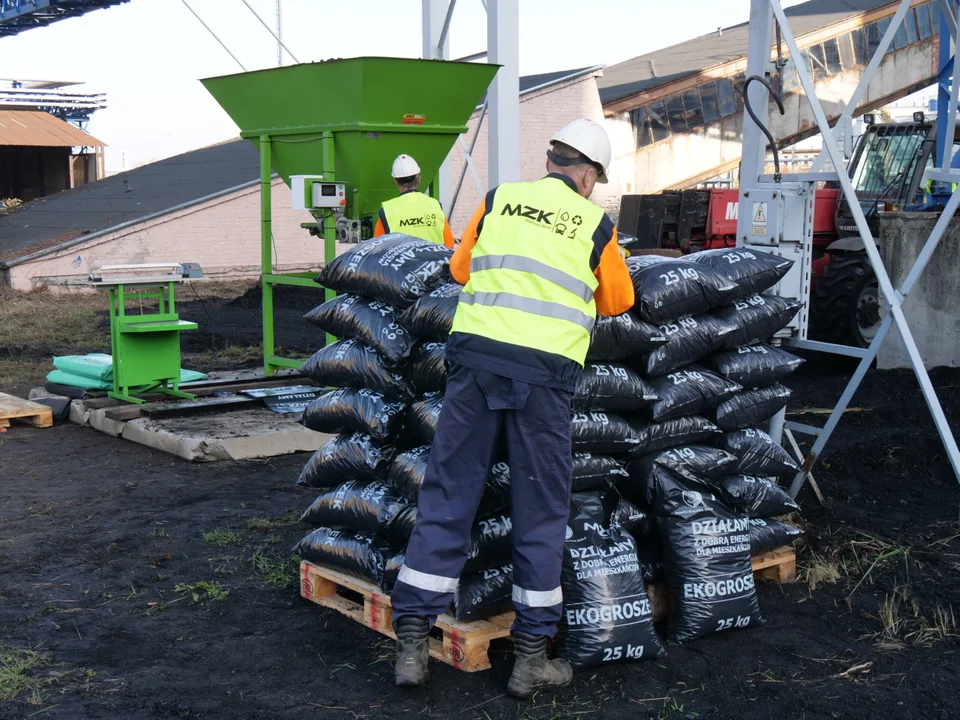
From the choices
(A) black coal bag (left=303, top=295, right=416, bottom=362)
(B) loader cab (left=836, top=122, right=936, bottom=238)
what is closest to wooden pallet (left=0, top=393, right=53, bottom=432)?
(A) black coal bag (left=303, top=295, right=416, bottom=362)

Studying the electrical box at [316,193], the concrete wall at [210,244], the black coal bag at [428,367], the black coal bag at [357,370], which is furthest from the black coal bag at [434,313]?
the concrete wall at [210,244]

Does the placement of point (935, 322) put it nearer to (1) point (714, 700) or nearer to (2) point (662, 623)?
(2) point (662, 623)

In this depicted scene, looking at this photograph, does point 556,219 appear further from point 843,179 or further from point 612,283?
point 843,179

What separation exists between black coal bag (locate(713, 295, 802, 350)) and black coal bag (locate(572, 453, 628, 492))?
0.88 metres

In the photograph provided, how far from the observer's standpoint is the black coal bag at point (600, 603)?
367 cm

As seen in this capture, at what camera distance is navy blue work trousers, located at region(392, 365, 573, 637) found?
350cm

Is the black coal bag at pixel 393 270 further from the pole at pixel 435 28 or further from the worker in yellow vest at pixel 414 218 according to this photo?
the pole at pixel 435 28

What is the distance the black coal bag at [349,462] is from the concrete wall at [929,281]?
20.1 feet

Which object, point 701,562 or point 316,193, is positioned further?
point 316,193

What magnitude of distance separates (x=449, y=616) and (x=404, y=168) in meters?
4.55

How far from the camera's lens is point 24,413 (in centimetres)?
799

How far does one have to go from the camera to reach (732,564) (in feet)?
13.3

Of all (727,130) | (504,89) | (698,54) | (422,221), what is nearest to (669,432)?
(422,221)

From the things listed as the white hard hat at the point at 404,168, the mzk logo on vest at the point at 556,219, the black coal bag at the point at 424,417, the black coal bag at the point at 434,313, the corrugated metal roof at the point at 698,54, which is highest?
the corrugated metal roof at the point at 698,54
